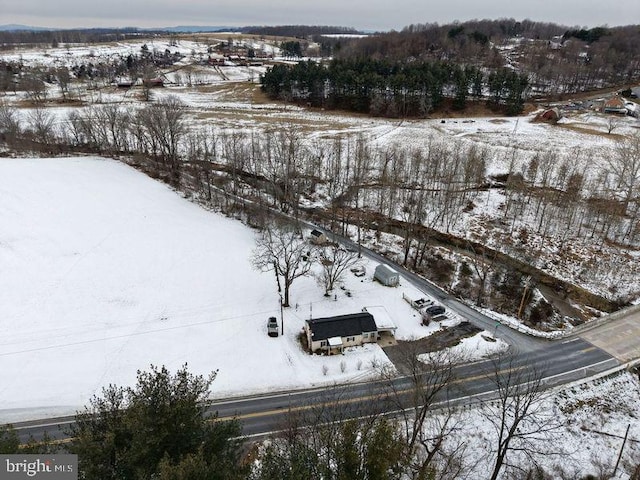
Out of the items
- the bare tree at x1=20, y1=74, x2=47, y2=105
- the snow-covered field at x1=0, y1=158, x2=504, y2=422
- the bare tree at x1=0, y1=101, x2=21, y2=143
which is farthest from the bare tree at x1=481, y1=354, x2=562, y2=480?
the bare tree at x1=20, y1=74, x2=47, y2=105

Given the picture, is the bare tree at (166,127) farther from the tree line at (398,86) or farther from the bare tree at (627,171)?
the bare tree at (627,171)

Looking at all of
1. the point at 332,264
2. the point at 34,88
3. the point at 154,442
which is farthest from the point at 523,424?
the point at 34,88

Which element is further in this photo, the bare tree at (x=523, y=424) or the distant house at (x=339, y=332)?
the distant house at (x=339, y=332)

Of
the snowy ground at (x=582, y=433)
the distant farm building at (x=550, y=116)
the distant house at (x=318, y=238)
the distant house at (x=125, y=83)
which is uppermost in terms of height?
the distant house at (x=125, y=83)

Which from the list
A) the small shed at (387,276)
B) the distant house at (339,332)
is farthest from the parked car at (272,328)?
the small shed at (387,276)

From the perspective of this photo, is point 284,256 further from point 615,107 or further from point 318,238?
point 615,107
